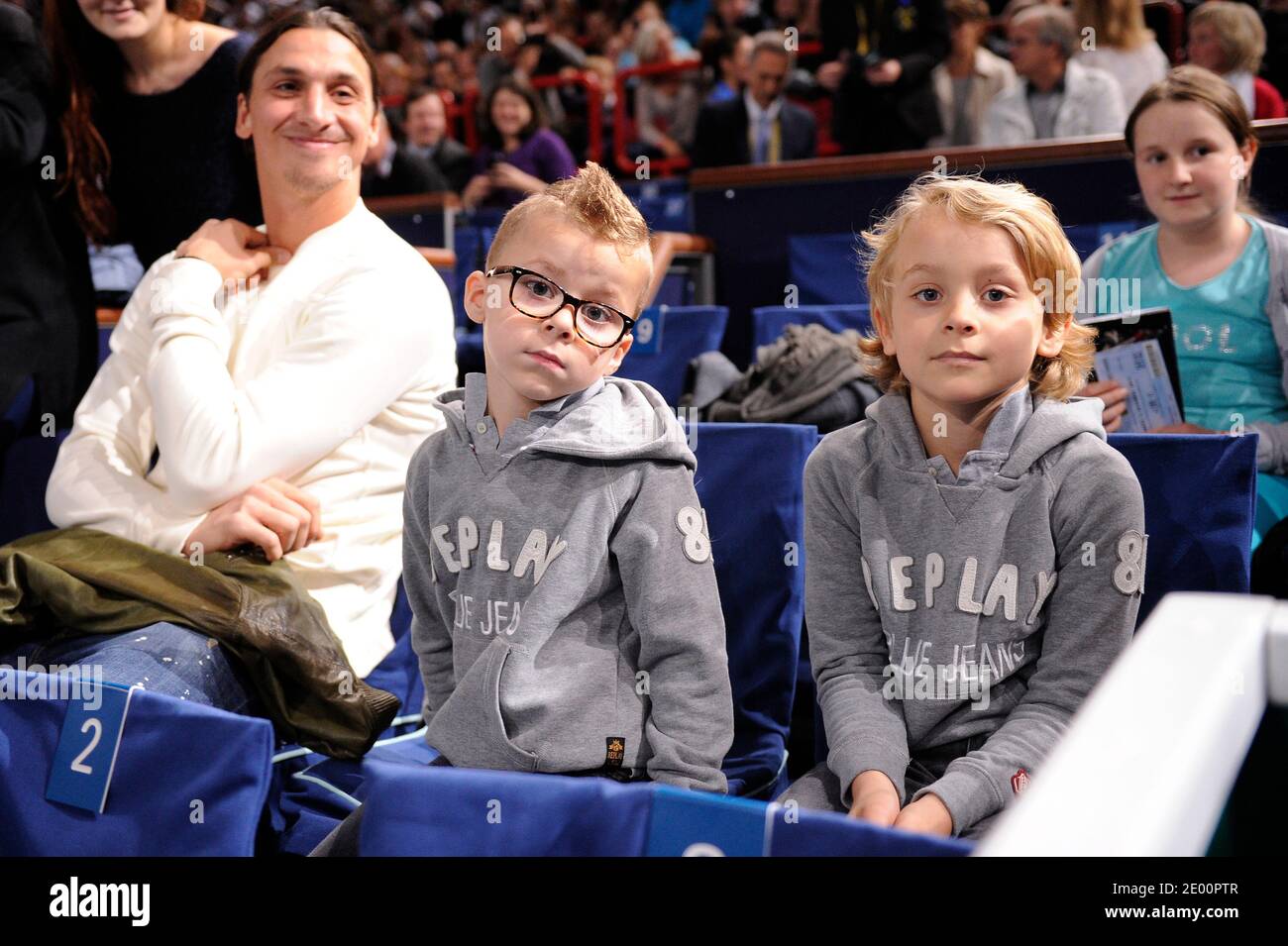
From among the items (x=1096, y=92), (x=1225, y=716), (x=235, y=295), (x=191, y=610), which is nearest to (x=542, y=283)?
(x=191, y=610)

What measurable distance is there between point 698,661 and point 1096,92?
334cm

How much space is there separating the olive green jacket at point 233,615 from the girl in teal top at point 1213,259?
56.7 inches

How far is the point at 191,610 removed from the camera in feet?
4.72

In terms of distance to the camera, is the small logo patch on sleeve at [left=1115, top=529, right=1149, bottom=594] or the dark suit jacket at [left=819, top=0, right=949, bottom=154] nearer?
the small logo patch on sleeve at [left=1115, top=529, right=1149, bottom=594]

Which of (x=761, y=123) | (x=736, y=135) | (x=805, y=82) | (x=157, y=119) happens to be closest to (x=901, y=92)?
(x=761, y=123)

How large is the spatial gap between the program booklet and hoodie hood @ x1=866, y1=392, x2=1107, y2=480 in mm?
606

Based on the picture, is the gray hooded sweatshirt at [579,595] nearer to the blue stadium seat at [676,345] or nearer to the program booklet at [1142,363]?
the program booklet at [1142,363]

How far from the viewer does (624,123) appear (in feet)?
20.7

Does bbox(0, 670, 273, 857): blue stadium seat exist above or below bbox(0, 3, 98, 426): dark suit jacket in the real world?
below

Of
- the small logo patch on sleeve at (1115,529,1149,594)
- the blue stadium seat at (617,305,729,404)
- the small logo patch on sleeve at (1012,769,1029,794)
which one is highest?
the blue stadium seat at (617,305,729,404)

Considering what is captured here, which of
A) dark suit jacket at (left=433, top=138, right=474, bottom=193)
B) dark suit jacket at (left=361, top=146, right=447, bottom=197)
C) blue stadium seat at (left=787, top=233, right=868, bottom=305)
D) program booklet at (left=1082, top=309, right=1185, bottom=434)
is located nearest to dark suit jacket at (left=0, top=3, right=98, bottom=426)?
program booklet at (left=1082, top=309, right=1185, bottom=434)

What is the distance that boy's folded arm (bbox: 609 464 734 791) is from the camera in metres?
1.20

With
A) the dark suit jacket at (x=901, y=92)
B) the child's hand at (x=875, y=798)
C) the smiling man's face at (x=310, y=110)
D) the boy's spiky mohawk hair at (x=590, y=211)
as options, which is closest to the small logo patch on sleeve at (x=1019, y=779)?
the child's hand at (x=875, y=798)

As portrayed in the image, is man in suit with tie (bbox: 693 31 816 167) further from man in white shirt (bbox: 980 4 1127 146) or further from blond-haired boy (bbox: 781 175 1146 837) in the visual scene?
blond-haired boy (bbox: 781 175 1146 837)
